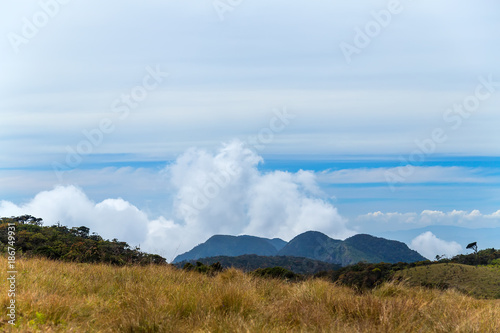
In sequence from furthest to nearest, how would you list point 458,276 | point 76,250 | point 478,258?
point 478,258, point 458,276, point 76,250

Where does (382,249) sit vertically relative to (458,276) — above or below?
above

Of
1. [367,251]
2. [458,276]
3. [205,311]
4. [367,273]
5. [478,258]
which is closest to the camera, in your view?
[205,311]

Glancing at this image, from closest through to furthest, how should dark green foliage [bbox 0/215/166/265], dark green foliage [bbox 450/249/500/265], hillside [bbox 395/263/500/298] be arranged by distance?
1. dark green foliage [bbox 0/215/166/265]
2. hillside [bbox 395/263/500/298]
3. dark green foliage [bbox 450/249/500/265]

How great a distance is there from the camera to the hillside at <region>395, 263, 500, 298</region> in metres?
23.8

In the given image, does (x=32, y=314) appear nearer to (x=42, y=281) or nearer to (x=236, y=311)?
(x=42, y=281)

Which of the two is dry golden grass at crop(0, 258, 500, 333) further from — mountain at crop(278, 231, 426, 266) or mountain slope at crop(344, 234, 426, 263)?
mountain slope at crop(344, 234, 426, 263)

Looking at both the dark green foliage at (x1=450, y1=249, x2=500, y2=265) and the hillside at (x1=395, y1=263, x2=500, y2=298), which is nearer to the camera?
the hillside at (x1=395, y1=263, x2=500, y2=298)

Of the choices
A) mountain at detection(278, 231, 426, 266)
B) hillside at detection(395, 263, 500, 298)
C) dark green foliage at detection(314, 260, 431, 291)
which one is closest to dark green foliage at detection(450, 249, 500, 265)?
hillside at detection(395, 263, 500, 298)

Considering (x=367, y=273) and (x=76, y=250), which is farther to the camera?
(x=367, y=273)

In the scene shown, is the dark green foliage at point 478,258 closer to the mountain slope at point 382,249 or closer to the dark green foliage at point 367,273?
the dark green foliage at point 367,273

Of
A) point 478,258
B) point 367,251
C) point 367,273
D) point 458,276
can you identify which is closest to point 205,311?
point 367,273

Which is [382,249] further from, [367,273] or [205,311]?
[205,311]

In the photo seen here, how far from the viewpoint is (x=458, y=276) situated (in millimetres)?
26516

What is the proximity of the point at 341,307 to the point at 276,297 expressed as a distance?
1.79 m
